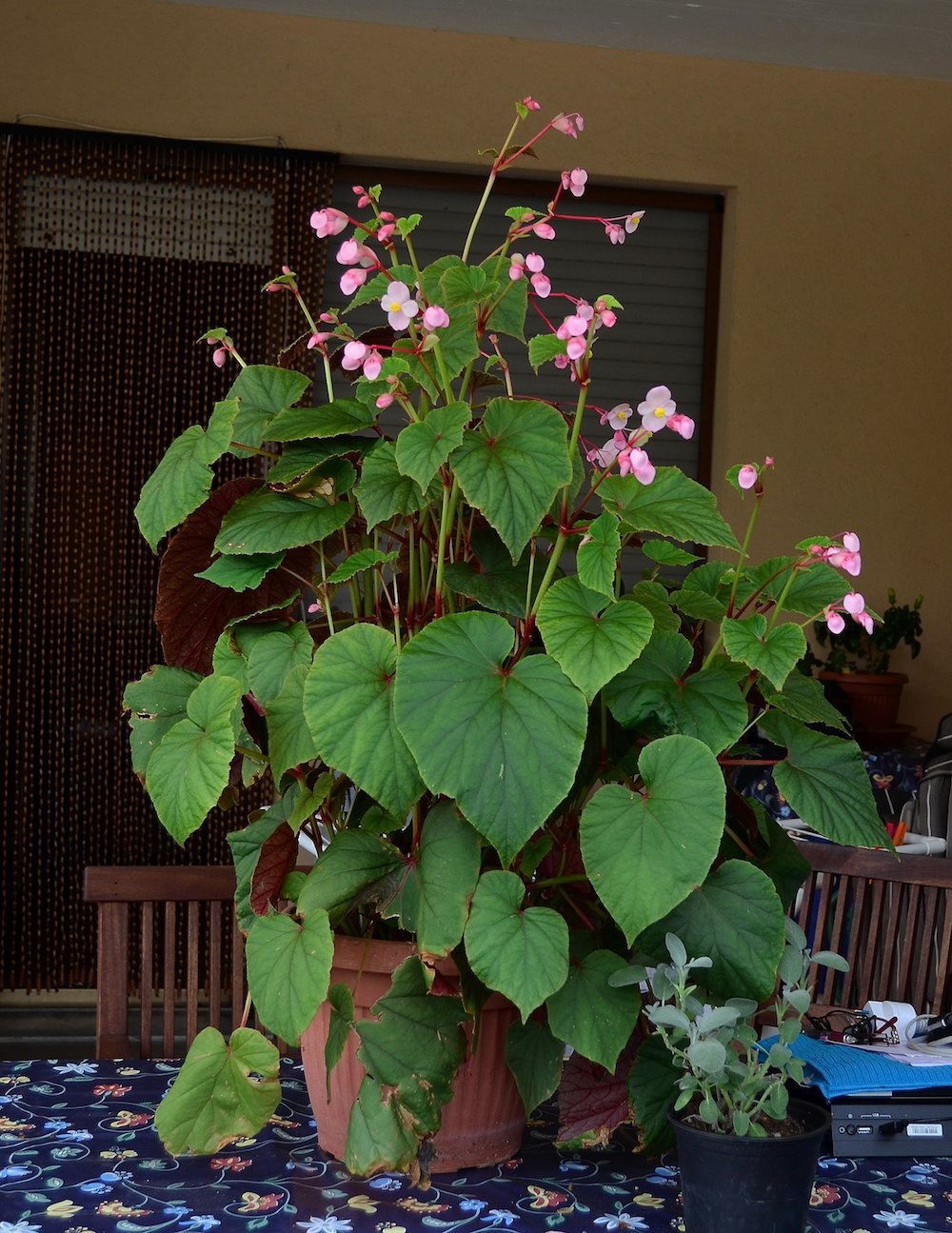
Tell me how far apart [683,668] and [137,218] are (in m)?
4.06

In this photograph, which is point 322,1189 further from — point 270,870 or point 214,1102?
point 270,870

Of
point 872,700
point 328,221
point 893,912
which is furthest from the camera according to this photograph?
point 872,700

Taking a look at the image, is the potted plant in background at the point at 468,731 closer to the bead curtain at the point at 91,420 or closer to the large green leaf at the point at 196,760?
the large green leaf at the point at 196,760

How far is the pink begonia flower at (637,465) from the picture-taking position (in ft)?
3.34

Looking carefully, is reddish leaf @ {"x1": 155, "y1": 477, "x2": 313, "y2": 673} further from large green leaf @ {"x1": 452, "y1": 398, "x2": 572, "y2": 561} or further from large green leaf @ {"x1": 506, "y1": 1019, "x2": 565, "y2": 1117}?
large green leaf @ {"x1": 506, "y1": 1019, "x2": 565, "y2": 1117}

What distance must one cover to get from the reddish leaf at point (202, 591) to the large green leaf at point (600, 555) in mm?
318

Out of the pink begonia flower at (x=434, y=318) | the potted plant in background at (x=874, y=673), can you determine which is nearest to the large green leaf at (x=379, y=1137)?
the pink begonia flower at (x=434, y=318)

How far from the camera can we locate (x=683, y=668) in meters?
1.14

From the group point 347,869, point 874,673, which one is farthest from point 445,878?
point 874,673

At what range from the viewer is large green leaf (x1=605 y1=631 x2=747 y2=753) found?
1.09 metres

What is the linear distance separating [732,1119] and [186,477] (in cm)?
67

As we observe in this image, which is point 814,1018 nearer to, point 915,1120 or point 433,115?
point 915,1120

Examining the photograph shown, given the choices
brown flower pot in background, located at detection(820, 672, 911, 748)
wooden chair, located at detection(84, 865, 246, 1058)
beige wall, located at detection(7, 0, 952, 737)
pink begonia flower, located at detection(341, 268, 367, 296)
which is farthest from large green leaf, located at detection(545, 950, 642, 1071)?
beige wall, located at detection(7, 0, 952, 737)

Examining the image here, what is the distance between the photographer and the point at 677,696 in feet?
3.65
